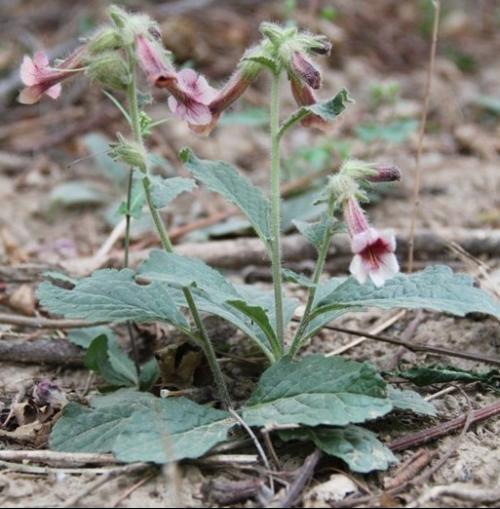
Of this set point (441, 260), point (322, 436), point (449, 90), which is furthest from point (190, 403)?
point (449, 90)

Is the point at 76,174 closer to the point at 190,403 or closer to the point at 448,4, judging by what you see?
the point at 190,403

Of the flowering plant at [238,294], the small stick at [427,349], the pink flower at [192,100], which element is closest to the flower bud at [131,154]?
the flowering plant at [238,294]

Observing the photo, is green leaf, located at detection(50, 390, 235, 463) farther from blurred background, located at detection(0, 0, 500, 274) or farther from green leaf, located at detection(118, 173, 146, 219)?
blurred background, located at detection(0, 0, 500, 274)

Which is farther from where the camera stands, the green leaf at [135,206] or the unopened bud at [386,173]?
the green leaf at [135,206]

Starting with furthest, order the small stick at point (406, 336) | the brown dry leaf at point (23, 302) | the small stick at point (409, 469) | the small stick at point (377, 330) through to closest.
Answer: the brown dry leaf at point (23, 302) → the small stick at point (377, 330) → the small stick at point (406, 336) → the small stick at point (409, 469)

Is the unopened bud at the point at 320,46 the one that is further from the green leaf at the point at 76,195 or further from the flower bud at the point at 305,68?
the green leaf at the point at 76,195
